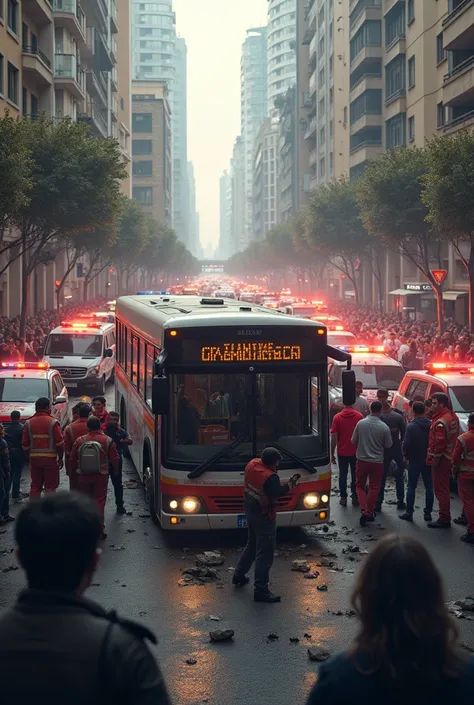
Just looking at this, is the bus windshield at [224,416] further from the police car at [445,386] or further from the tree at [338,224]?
the tree at [338,224]

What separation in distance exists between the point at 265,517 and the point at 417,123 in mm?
49164

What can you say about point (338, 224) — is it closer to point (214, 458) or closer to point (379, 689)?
point (214, 458)

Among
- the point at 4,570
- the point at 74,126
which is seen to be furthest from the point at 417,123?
the point at 4,570

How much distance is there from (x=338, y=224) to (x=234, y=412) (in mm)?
53441

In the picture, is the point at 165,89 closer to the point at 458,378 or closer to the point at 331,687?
the point at 458,378

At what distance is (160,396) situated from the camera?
1105 centimetres

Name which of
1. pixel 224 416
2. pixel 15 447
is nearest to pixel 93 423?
pixel 224 416

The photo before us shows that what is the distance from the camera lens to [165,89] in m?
181

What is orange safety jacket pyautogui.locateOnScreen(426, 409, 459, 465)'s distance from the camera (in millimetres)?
13023

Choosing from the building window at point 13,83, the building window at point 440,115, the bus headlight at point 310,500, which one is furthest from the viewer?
the building window at point 440,115

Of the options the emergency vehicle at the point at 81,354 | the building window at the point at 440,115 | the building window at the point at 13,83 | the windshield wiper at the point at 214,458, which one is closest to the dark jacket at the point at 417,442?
the windshield wiper at the point at 214,458

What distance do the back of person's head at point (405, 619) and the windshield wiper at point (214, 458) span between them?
8173mm

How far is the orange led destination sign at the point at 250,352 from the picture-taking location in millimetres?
11602

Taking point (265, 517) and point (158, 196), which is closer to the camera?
point (265, 517)
